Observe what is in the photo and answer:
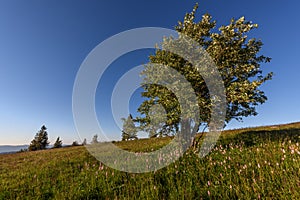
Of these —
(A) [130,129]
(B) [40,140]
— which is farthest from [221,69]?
(B) [40,140]

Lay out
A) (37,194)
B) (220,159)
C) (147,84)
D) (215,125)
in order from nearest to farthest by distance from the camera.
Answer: (37,194) < (220,159) < (215,125) < (147,84)

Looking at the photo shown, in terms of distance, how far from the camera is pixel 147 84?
37.1 feet

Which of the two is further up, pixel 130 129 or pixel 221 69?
pixel 221 69

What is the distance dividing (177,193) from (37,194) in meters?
4.56

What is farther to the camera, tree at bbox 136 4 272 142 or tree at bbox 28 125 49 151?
tree at bbox 28 125 49 151

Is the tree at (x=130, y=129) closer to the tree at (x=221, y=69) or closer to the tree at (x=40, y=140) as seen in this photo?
the tree at (x=221, y=69)

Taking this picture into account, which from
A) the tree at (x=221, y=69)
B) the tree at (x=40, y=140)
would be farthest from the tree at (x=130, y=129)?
the tree at (x=40, y=140)

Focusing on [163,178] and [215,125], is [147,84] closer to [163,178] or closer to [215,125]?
[215,125]

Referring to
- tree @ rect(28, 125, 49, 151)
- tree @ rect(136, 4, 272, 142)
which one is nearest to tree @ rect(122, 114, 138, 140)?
tree @ rect(136, 4, 272, 142)

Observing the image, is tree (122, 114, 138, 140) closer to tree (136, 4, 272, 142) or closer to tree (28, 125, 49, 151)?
tree (136, 4, 272, 142)

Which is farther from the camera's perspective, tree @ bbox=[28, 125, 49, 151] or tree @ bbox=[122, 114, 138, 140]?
tree @ bbox=[28, 125, 49, 151]

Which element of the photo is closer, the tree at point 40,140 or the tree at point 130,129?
the tree at point 130,129

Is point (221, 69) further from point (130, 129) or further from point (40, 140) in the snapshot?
point (40, 140)

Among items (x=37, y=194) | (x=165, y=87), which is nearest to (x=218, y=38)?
(x=165, y=87)
